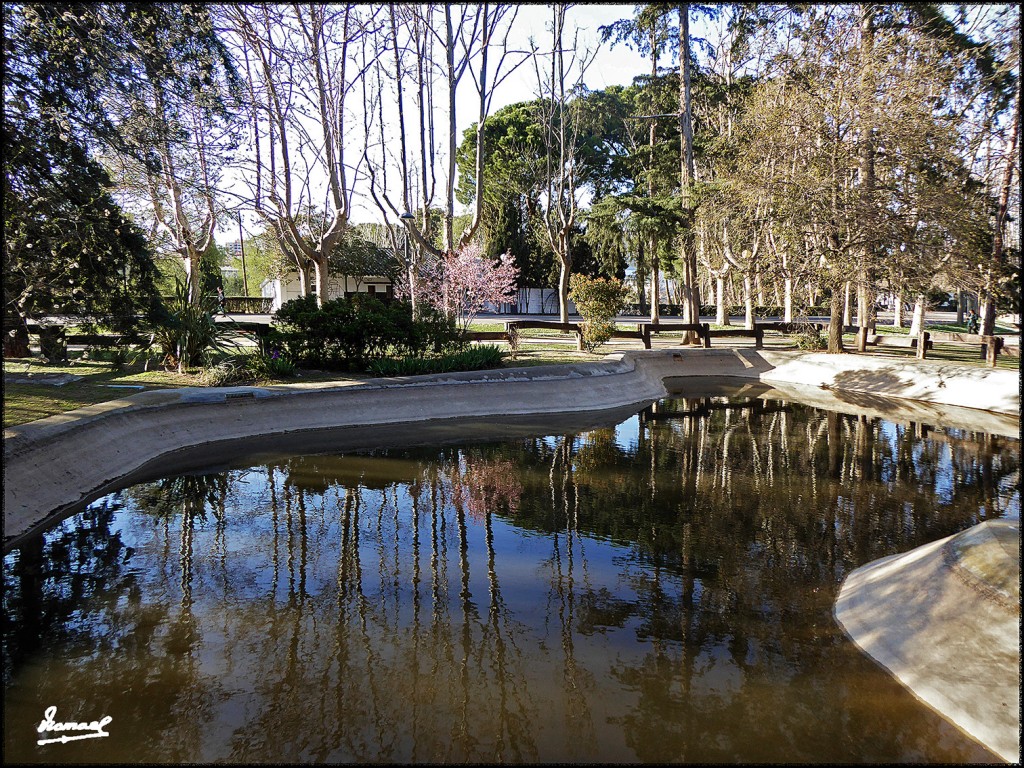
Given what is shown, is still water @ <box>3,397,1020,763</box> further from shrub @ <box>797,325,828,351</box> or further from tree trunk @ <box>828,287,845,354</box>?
shrub @ <box>797,325,828,351</box>

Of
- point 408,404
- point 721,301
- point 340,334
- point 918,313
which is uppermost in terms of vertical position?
point 721,301

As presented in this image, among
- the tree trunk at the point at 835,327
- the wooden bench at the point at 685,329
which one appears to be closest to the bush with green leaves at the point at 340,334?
the wooden bench at the point at 685,329

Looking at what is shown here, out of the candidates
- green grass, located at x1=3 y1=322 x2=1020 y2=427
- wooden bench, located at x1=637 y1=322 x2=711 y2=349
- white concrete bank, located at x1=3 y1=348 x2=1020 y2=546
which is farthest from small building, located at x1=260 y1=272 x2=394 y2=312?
white concrete bank, located at x1=3 y1=348 x2=1020 y2=546

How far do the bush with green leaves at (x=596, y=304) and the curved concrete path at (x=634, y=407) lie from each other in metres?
1.72

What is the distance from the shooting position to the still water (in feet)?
16.3

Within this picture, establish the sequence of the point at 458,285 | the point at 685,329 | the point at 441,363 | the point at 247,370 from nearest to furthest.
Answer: the point at 247,370 → the point at 441,363 → the point at 458,285 → the point at 685,329

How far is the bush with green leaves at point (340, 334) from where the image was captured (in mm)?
19250

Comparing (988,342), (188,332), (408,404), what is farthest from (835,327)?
(188,332)

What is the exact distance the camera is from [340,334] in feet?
63.5

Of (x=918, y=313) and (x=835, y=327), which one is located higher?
(x=918, y=313)

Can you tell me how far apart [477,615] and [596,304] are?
778 inches

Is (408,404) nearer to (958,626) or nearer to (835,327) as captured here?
(958,626)

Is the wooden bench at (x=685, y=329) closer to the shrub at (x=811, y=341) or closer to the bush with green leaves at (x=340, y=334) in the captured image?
the shrub at (x=811, y=341)

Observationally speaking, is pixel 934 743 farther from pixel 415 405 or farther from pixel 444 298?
pixel 444 298
